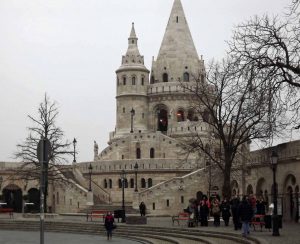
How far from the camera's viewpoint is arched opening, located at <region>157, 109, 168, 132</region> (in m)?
76.9

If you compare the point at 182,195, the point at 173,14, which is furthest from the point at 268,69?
the point at 173,14

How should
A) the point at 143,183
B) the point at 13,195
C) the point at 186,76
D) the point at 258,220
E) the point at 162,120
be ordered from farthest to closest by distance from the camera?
the point at 186,76 < the point at 162,120 < the point at 13,195 < the point at 143,183 < the point at 258,220

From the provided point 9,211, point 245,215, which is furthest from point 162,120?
point 245,215

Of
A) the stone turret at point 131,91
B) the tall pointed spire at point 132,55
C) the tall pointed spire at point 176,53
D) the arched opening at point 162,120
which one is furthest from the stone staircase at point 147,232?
the tall pointed spire at point 176,53

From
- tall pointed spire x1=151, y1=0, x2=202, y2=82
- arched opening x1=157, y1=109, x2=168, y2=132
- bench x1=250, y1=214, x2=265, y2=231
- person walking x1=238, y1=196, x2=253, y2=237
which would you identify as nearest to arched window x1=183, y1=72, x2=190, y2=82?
tall pointed spire x1=151, y1=0, x2=202, y2=82

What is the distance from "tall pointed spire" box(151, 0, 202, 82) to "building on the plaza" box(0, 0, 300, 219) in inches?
4.7

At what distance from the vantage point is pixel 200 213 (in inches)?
1144

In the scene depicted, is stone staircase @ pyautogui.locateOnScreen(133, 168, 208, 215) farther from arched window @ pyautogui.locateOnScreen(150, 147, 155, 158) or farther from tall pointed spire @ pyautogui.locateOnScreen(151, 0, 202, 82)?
tall pointed spire @ pyautogui.locateOnScreen(151, 0, 202, 82)

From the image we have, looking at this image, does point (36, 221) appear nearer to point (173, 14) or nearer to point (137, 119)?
point (137, 119)

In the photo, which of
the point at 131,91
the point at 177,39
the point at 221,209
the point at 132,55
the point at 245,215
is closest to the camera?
the point at 245,215

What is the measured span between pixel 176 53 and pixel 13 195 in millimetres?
27863

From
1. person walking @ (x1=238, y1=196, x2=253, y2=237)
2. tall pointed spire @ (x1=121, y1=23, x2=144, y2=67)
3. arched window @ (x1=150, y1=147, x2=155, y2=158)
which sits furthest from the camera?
tall pointed spire @ (x1=121, y1=23, x2=144, y2=67)

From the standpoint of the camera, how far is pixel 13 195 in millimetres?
60781

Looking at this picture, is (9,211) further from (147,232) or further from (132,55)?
(132,55)
